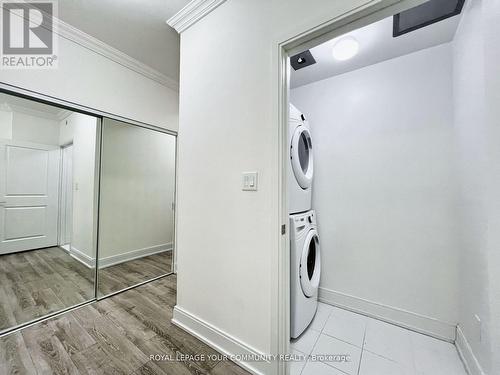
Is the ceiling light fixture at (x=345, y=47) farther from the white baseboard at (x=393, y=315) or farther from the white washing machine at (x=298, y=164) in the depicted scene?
the white baseboard at (x=393, y=315)

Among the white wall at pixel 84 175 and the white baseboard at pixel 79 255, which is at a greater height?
the white wall at pixel 84 175

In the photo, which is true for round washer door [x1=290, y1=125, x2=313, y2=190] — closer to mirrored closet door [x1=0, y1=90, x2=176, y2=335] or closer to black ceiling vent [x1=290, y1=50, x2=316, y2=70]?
black ceiling vent [x1=290, y1=50, x2=316, y2=70]

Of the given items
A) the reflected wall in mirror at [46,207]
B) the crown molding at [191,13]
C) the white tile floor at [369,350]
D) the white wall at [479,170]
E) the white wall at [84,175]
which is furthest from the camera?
the white wall at [84,175]

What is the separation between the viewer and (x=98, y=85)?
1901mm

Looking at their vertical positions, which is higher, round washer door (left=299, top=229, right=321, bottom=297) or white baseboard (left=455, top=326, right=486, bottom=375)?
round washer door (left=299, top=229, right=321, bottom=297)

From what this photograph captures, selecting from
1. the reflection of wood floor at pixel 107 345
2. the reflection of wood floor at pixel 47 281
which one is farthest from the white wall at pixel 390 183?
the reflection of wood floor at pixel 47 281

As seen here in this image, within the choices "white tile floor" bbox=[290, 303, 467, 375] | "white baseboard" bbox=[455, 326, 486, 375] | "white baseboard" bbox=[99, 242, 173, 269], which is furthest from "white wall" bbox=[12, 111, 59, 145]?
"white baseboard" bbox=[455, 326, 486, 375]

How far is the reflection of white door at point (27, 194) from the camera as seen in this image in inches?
70.4

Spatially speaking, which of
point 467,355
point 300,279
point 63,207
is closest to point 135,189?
point 63,207

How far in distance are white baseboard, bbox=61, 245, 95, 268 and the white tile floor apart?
2.15m

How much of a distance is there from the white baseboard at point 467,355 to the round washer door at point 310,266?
93cm

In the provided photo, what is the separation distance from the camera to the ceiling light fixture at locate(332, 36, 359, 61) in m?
1.51

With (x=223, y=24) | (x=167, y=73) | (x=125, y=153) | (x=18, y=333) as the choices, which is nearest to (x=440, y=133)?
(x=223, y=24)

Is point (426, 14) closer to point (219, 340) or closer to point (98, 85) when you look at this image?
point (219, 340)
